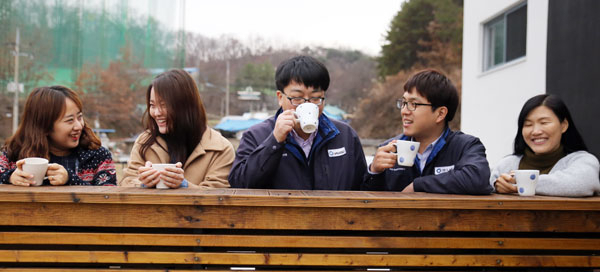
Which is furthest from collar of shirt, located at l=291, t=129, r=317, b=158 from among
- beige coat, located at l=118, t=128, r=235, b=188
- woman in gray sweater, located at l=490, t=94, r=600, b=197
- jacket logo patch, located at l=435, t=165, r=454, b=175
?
woman in gray sweater, located at l=490, t=94, r=600, b=197

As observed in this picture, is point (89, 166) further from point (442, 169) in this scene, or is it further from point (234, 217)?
point (442, 169)

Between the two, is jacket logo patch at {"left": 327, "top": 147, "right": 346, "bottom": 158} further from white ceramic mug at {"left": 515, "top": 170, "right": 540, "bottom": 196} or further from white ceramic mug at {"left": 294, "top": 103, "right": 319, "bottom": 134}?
white ceramic mug at {"left": 515, "top": 170, "right": 540, "bottom": 196}

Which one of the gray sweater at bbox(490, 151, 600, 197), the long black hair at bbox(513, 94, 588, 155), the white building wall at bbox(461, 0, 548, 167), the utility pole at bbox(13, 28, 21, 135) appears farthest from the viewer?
the utility pole at bbox(13, 28, 21, 135)

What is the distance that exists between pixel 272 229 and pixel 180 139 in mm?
1027

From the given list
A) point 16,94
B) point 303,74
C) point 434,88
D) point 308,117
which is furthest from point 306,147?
point 16,94

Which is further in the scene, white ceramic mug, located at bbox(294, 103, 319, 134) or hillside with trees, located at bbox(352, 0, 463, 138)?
hillside with trees, located at bbox(352, 0, 463, 138)

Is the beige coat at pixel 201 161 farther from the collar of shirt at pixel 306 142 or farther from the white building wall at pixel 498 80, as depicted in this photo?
the white building wall at pixel 498 80

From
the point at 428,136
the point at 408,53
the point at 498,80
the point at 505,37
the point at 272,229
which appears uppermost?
the point at 408,53

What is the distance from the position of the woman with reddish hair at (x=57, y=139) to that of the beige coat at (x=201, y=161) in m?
0.15

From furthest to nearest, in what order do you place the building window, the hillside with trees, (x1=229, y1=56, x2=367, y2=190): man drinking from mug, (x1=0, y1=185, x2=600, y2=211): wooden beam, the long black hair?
the hillside with trees < the building window < the long black hair < (x1=229, y1=56, x2=367, y2=190): man drinking from mug < (x1=0, y1=185, x2=600, y2=211): wooden beam

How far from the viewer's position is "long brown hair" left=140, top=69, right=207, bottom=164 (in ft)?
8.09

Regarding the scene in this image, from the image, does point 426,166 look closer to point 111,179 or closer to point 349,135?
point 349,135

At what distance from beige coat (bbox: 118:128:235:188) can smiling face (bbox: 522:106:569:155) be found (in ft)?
Answer: 5.35

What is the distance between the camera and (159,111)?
2.47 meters
